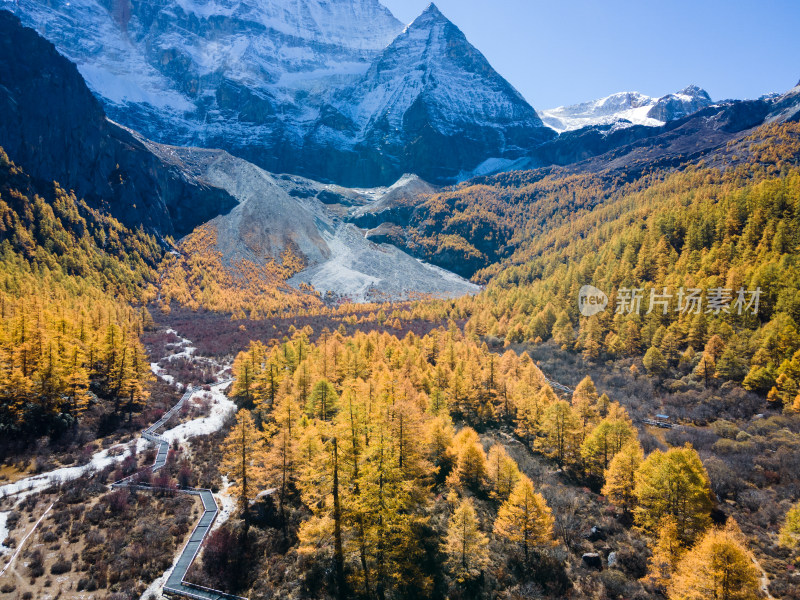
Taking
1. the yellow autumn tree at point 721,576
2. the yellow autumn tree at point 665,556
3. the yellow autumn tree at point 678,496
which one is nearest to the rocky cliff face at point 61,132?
the yellow autumn tree at point 678,496

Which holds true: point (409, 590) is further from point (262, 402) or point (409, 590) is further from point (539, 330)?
point (539, 330)

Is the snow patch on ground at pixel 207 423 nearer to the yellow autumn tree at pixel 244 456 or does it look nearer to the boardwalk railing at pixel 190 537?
the boardwalk railing at pixel 190 537

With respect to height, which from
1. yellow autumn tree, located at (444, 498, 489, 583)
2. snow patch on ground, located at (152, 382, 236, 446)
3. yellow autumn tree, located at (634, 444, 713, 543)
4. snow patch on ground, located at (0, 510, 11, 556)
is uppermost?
yellow autumn tree, located at (634, 444, 713, 543)

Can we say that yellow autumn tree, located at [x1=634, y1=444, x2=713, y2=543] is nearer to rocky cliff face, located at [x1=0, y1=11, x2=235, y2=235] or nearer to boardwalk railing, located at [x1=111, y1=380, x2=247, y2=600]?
boardwalk railing, located at [x1=111, y1=380, x2=247, y2=600]

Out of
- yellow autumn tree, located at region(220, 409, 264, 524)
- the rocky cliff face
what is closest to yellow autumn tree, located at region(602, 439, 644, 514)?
yellow autumn tree, located at region(220, 409, 264, 524)

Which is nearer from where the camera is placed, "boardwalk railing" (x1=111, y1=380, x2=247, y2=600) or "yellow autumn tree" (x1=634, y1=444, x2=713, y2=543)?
"boardwalk railing" (x1=111, y1=380, x2=247, y2=600)

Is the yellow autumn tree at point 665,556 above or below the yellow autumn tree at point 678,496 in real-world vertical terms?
below
